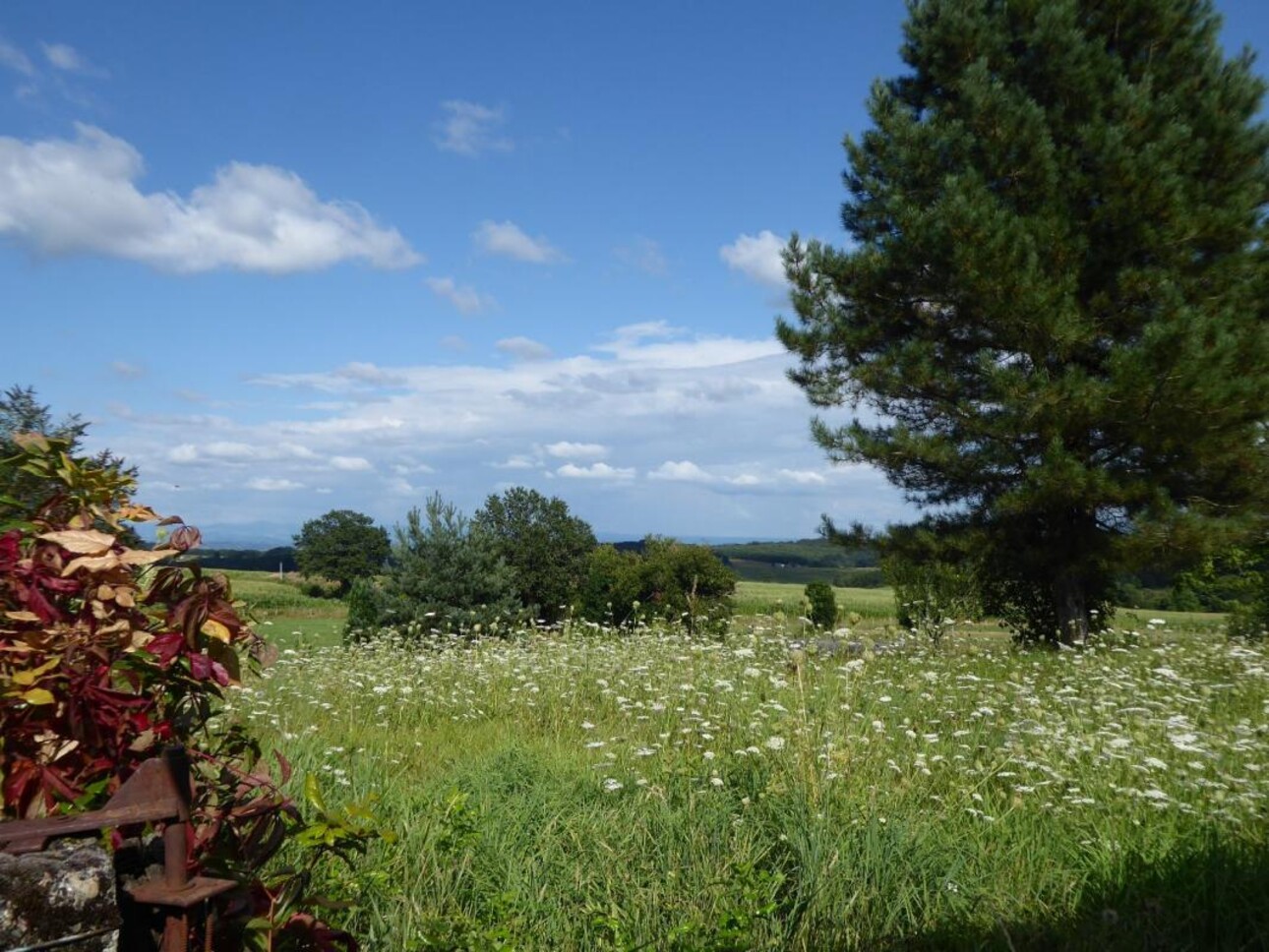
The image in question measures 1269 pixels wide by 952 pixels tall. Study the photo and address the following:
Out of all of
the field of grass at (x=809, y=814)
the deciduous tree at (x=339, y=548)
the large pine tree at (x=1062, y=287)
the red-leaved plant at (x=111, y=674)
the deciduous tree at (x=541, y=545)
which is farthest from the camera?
the deciduous tree at (x=339, y=548)

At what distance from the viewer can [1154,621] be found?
36.8ft

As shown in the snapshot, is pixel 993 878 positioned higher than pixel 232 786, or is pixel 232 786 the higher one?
pixel 232 786

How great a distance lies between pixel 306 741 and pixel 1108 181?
11659mm

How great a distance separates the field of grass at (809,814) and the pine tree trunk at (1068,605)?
17.7ft

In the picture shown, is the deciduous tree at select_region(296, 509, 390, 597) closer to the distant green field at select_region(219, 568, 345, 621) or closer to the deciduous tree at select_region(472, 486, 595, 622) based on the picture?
the distant green field at select_region(219, 568, 345, 621)

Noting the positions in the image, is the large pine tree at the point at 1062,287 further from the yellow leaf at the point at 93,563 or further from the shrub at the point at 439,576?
the yellow leaf at the point at 93,563

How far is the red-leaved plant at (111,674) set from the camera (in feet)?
5.57

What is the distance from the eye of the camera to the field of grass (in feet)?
10.6

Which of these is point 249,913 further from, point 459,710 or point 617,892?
point 459,710

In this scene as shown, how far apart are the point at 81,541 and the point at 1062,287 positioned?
39.3 ft

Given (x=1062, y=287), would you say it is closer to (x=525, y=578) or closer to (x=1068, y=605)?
(x=1068, y=605)

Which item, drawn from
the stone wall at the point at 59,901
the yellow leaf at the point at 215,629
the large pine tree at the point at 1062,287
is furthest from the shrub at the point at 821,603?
the stone wall at the point at 59,901

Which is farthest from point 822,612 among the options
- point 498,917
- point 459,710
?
point 498,917

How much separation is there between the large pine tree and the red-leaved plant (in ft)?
36.9
